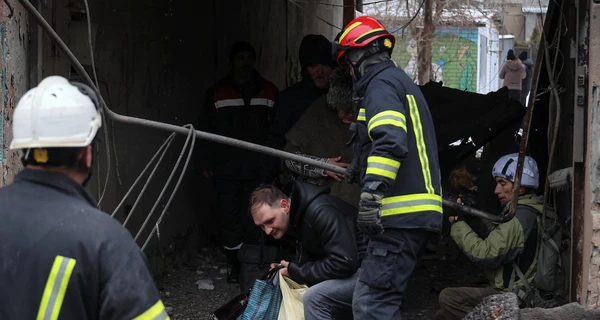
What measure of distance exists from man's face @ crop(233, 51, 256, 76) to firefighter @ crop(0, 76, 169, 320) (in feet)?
16.4

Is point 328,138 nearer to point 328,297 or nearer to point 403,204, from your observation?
point 328,297

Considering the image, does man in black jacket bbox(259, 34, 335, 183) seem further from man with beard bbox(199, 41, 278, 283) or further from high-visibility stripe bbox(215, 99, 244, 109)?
high-visibility stripe bbox(215, 99, 244, 109)

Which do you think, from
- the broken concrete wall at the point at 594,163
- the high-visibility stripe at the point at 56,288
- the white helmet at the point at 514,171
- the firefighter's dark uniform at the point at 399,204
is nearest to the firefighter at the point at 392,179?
the firefighter's dark uniform at the point at 399,204

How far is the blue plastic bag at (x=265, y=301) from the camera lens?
15.6 ft

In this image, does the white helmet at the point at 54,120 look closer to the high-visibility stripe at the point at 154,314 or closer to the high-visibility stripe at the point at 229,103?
the high-visibility stripe at the point at 154,314

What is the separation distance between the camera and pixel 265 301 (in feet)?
15.7

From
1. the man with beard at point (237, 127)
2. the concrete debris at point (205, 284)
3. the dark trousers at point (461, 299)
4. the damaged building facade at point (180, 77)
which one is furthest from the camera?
the man with beard at point (237, 127)

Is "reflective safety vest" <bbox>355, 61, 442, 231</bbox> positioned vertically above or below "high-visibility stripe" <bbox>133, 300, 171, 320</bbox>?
above

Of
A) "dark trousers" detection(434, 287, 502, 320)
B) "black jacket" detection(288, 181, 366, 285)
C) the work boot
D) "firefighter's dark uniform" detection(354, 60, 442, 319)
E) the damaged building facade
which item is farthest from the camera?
the work boot

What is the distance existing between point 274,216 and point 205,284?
7.71ft

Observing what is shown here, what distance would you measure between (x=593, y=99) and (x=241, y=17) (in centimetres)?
488

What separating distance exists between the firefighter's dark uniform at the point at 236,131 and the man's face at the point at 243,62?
0.10 metres

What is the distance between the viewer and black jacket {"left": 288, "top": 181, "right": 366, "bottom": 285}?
15.1 feet

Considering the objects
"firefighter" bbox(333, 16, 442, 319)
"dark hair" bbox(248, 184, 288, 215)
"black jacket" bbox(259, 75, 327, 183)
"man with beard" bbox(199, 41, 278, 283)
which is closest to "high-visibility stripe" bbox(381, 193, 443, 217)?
"firefighter" bbox(333, 16, 442, 319)
